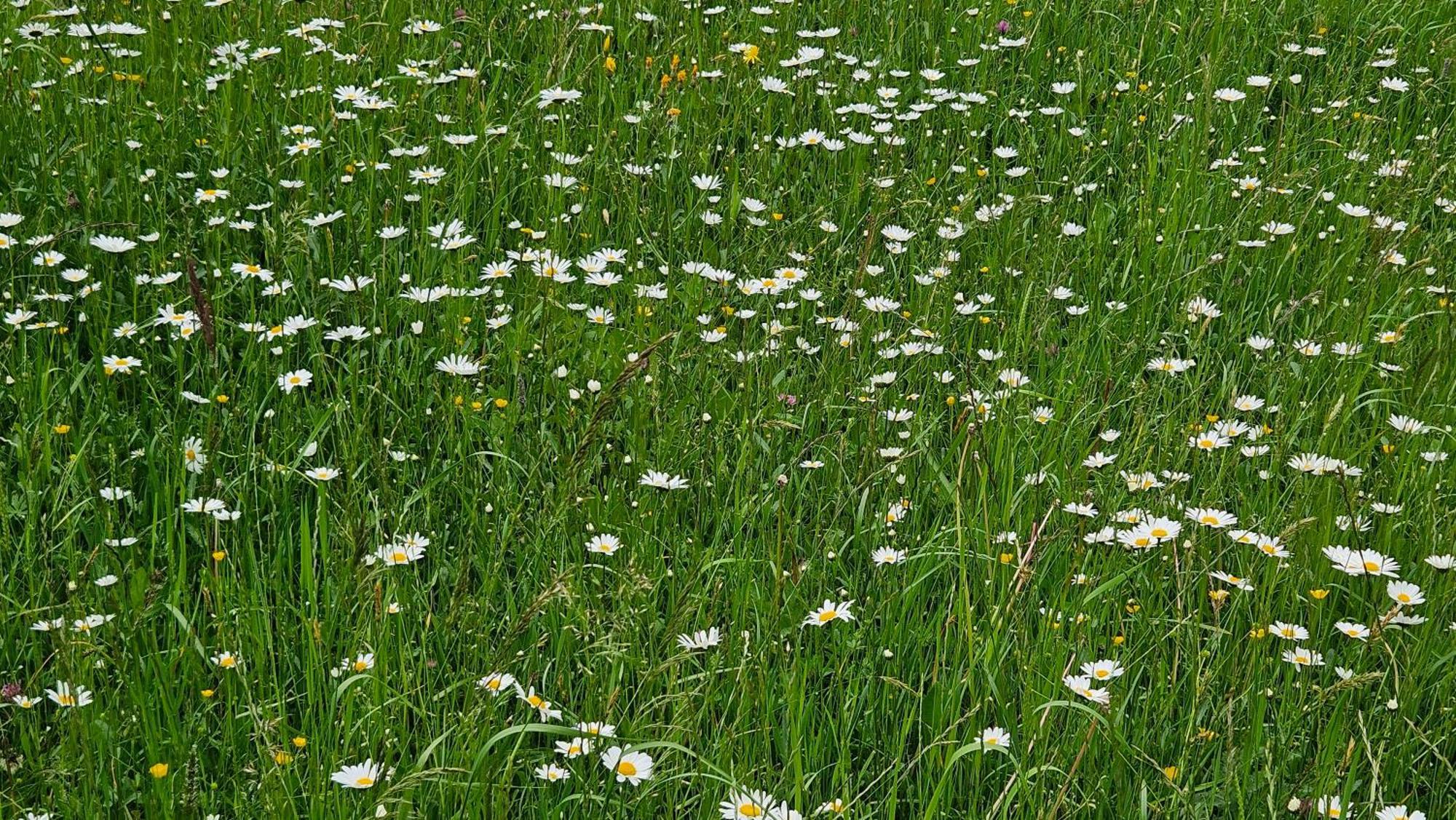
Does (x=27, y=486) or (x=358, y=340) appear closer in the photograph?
(x=27, y=486)

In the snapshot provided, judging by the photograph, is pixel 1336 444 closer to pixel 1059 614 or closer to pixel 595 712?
pixel 1059 614

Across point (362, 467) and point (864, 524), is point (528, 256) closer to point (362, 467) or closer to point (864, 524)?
point (362, 467)

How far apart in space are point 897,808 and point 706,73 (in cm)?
244

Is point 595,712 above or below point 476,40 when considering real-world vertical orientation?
below

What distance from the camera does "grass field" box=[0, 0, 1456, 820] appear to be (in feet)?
5.51

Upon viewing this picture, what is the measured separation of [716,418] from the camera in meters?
2.42

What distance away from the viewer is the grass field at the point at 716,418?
168 centimetres

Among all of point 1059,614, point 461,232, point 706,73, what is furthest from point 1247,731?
point 706,73

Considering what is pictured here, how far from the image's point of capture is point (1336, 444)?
96.0 inches

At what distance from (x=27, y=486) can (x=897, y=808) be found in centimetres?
140

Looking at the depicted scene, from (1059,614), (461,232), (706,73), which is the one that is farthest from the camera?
(706,73)

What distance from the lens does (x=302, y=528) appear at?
6.38ft

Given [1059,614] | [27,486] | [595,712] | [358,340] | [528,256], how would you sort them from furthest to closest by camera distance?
[528,256] < [358,340] < [27,486] < [1059,614] < [595,712]

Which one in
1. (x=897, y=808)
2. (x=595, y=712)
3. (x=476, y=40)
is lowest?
(x=897, y=808)
